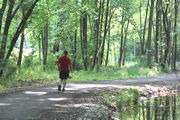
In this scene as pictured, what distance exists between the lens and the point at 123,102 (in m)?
10.1

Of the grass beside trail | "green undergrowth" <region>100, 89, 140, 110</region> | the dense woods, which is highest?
the dense woods

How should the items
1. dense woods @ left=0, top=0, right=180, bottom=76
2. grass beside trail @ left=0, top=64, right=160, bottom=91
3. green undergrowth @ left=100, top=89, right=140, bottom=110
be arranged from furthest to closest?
dense woods @ left=0, top=0, right=180, bottom=76, grass beside trail @ left=0, top=64, right=160, bottom=91, green undergrowth @ left=100, top=89, right=140, bottom=110

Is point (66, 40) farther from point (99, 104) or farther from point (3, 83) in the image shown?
point (99, 104)

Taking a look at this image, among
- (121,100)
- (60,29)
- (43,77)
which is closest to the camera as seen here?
(121,100)

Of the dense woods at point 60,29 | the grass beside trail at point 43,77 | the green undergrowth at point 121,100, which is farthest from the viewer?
the dense woods at point 60,29

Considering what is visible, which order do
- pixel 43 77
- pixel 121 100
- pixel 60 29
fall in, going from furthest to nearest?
pixel 60 29 → pixel 43 77 → pixel 121 100

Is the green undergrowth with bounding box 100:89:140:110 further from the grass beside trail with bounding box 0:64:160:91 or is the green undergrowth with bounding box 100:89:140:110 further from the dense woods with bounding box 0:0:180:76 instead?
the grass beside trail with bounding box 0:64:160:91

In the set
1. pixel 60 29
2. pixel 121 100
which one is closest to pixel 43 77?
pixel 60 29

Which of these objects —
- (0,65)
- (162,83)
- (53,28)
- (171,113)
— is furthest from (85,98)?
(53,28)

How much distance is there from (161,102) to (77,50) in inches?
630

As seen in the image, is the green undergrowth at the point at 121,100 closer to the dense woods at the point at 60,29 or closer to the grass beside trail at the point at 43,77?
the dense woods at the point at 60,29

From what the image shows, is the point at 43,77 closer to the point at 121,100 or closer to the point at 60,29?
the point at 60,29

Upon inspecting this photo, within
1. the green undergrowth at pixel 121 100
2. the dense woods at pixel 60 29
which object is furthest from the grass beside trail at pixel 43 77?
the green undergrowth at pixel 121 100

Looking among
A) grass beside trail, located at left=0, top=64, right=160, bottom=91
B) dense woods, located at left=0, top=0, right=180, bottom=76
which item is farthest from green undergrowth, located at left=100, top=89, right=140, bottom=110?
grass beside trail, located at left=0, top=64, right=160, bottom=91
